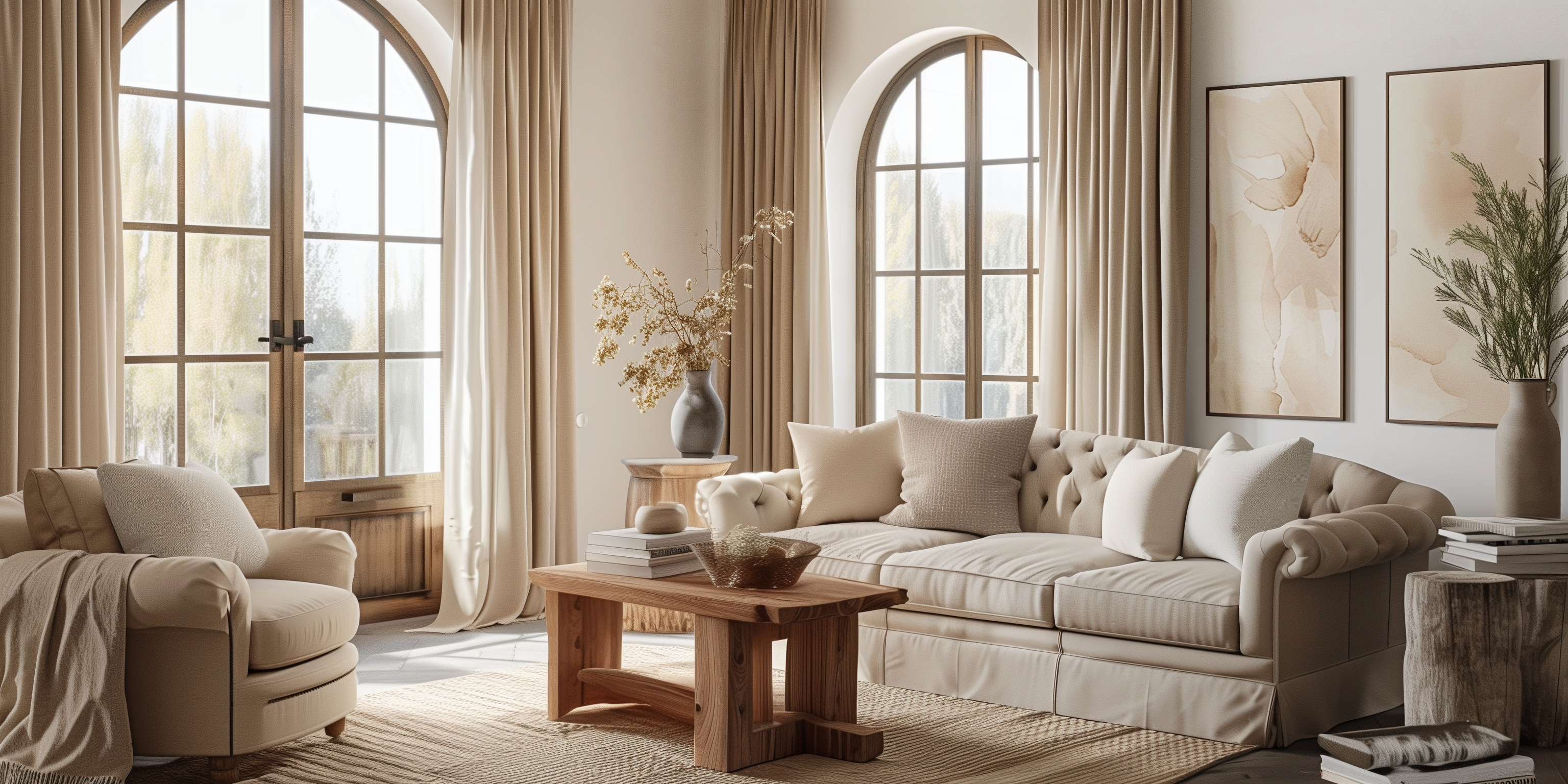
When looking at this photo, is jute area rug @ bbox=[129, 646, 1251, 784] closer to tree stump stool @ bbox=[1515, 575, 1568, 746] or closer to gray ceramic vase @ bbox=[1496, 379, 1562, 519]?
tree stump stool @ bbox=[1515, 575, 1568, 746]

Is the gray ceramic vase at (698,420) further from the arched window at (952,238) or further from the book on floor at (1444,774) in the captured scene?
the book on floor at (1444,774)

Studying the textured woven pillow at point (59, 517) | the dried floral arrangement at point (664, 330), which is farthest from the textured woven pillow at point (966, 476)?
the textured woven pillow at point (59, 517)

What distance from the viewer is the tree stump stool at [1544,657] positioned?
147 inches

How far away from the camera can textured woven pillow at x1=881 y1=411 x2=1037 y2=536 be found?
479cm

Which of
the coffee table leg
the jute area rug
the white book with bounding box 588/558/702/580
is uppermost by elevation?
the white book with bounding box 588/558/702/580

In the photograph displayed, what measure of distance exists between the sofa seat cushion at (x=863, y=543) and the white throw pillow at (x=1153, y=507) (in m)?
0.59

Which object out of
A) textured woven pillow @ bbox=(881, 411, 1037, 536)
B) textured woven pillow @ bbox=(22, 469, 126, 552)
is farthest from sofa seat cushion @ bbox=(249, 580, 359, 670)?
textured woven pillow @ bbox=(881, 411, 1037, 536)

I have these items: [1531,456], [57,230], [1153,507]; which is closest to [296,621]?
[57,230]

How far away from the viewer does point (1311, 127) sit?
492 centimetres

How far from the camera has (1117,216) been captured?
17.3ft

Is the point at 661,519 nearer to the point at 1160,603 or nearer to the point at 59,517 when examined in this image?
the point at 1160,603

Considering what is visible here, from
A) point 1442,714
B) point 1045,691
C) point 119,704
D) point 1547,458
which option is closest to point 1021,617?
point 1045,691

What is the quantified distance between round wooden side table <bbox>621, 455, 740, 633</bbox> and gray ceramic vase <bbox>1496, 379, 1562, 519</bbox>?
284 centimetres

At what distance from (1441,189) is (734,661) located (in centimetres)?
304
